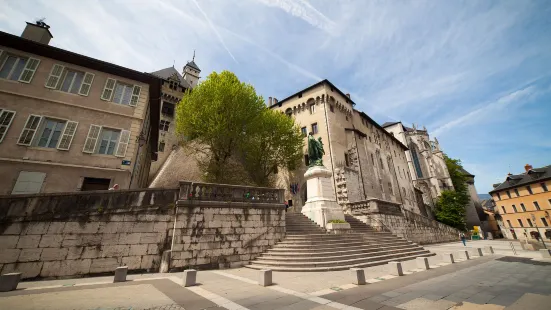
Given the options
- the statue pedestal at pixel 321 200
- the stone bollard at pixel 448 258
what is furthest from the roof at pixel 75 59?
the stone bollard at pixel 448 258

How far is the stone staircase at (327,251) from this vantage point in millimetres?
8494

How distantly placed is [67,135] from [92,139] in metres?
1.04

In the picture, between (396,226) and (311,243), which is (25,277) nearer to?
(311,243)

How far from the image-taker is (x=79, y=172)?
10562mm

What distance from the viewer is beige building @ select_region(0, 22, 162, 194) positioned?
9.84 metres

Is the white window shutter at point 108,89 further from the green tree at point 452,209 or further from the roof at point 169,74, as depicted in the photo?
the green tree at point 452,209

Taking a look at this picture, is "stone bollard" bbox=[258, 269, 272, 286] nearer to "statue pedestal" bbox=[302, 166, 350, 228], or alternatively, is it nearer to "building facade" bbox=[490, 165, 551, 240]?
"statue pedestal" bbox=[302, 166, 350, 228]

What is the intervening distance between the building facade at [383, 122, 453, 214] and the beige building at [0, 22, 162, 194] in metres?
45.7

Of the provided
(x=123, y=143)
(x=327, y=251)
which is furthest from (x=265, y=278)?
(x=123, y=143)

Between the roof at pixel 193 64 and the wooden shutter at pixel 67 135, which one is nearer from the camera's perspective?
the wooden shutter at pixel 67 135

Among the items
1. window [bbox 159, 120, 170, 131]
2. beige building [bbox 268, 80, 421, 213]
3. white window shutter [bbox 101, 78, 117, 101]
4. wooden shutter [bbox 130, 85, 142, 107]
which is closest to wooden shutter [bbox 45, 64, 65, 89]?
white window shutter [bbox 101, 78, 117, 101]

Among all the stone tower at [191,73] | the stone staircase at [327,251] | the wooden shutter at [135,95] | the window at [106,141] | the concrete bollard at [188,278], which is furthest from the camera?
the stone tower at [191,73]

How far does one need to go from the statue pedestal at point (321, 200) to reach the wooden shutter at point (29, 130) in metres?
15.6

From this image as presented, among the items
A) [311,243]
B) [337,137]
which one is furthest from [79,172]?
[337,137]
